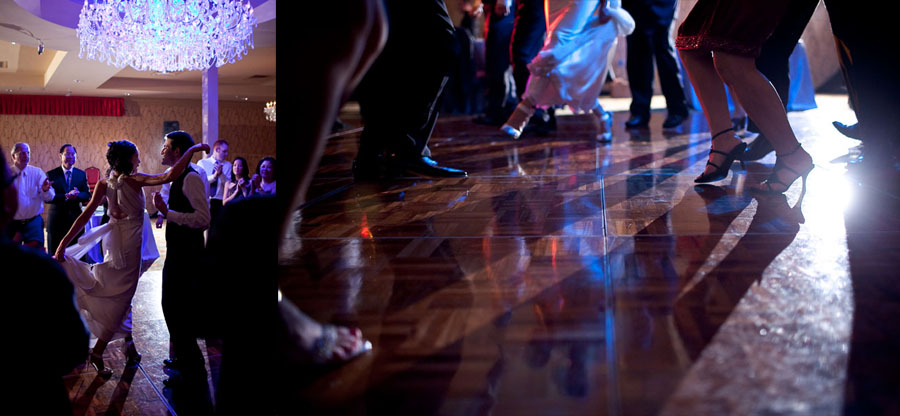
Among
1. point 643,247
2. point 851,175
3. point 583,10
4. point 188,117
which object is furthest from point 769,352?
point 188,117

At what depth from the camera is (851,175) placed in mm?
1925

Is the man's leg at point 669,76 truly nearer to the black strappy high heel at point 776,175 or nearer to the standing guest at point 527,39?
the standing guest at point 527,39

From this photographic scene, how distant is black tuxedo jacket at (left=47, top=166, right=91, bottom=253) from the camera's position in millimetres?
4820

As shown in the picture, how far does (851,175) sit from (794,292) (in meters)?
1.22

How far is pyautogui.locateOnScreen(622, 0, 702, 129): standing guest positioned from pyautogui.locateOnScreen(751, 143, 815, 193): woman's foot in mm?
1976

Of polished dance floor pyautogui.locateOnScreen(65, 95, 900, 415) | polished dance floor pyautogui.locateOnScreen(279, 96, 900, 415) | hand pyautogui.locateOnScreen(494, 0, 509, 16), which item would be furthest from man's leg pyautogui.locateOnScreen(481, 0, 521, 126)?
polished dance floor pyautogui.locateOnScreen(279, 96, 900, 415)

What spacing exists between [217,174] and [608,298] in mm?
4975

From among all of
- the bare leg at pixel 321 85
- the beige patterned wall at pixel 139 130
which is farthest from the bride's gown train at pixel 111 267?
the beige patterned wall at pixel 139 130

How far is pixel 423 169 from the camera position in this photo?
2125 mm

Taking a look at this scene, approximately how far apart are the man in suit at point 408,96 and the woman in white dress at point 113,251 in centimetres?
213

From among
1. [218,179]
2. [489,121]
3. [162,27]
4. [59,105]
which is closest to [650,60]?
[489,121]

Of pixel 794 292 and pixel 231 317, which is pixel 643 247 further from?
pixel 231 317

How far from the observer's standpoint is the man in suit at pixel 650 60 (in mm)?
3748

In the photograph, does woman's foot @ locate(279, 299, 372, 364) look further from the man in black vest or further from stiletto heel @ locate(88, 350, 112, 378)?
stiletto heel @ locate(88, 350, 112, 378)
